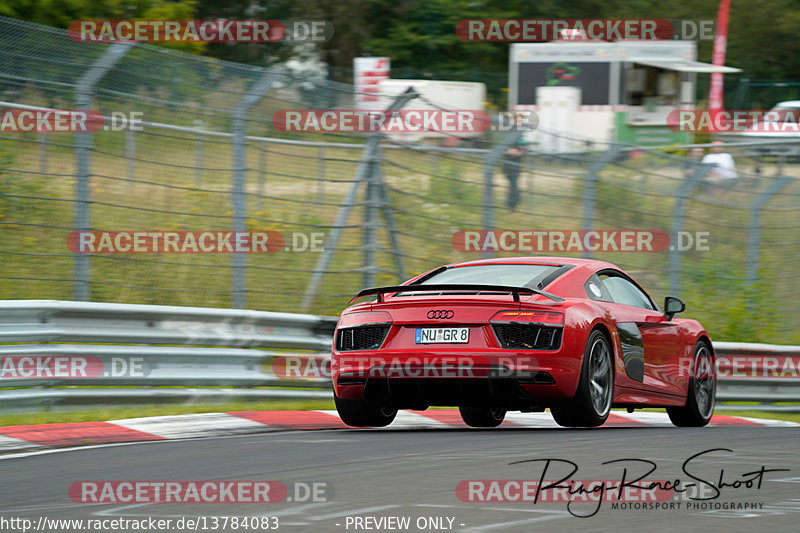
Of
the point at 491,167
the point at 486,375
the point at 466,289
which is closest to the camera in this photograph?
the point at 486,375

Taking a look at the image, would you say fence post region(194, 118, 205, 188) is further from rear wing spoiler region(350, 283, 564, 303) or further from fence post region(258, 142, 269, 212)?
rear wing spoiler region(350, 283, 564, 303)

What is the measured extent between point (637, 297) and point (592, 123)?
19.5 meters

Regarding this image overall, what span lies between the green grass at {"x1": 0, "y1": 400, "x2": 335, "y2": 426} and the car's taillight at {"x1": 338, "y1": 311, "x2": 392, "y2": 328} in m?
1.57

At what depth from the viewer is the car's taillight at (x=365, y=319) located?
8383 mm

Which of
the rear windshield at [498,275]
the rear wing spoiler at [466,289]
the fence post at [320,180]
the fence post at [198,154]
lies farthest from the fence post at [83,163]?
the rear windshield at [498,275]

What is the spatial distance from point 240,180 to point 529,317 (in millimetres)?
3755

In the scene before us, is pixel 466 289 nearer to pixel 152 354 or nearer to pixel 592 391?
pixel 592 391

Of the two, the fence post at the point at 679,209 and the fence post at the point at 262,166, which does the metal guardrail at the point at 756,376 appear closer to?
the fence post at the point at 679,209

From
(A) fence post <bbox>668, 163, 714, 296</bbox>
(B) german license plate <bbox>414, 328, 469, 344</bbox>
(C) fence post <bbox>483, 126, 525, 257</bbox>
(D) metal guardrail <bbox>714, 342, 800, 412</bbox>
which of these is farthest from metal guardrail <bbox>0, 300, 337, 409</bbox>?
(A) fence post <bbox>668, 163, 714, 296</bbox>

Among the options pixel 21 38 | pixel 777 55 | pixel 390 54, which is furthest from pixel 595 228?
pixel 777 55

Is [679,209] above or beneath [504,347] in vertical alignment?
above

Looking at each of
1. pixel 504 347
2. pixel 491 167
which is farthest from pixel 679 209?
pixel 504 347

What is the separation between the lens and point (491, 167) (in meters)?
12.6

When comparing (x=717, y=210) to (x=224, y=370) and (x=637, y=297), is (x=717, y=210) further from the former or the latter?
(x=224, y=370)
